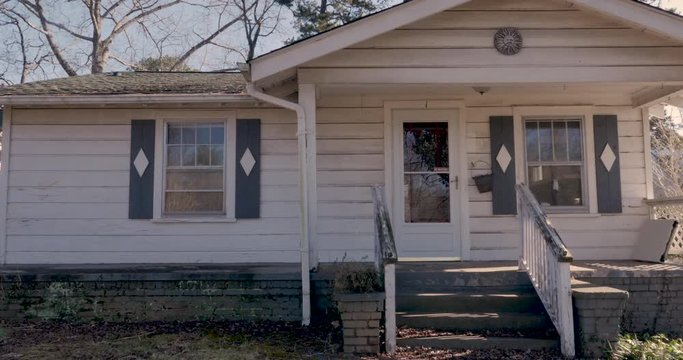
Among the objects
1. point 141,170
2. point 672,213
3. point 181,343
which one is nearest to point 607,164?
point 672,213

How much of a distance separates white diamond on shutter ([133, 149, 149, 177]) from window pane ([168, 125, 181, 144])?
397 millimetres

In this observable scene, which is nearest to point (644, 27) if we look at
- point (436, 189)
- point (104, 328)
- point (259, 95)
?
point (436, 189)

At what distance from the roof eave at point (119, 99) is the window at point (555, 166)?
12.6 feet

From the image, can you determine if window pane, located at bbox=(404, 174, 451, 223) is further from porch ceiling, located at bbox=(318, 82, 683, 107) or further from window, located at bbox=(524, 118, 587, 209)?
window, located at bbox=(524, 118, 587, 209)

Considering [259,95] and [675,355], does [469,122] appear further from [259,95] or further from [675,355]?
[675,355]

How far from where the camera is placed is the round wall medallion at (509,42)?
5.66 meters

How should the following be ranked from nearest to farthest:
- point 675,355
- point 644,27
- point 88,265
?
point 675,355
point 644,27
point 88,265

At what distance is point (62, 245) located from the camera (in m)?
6.98

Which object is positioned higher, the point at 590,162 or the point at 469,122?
the point at 469,122

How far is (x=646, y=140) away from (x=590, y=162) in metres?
0.85

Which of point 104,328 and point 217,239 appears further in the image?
point 217,239

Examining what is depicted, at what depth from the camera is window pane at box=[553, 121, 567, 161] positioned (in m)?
7.11

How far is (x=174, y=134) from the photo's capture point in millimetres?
7176

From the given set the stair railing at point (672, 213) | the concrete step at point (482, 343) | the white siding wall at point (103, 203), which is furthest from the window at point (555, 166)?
the white siding wall at point (103, 203)
